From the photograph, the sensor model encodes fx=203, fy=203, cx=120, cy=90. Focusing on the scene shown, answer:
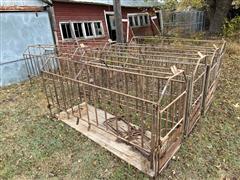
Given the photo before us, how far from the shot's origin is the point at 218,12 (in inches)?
427

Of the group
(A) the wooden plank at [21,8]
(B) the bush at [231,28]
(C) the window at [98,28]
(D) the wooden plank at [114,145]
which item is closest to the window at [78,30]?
(C) the window at [98,28]

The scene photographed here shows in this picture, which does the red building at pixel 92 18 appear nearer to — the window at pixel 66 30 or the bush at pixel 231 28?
the window at pixel 66 30

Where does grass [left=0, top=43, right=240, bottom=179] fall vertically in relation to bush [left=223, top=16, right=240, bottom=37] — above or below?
below

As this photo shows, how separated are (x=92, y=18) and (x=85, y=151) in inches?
330

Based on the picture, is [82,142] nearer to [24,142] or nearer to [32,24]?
[24,142]

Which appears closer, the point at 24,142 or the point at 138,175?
the point at 138,175

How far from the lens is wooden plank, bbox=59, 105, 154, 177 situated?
2965 mm

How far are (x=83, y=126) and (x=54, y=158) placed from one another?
880 mm

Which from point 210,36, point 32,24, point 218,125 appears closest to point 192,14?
point 210,36

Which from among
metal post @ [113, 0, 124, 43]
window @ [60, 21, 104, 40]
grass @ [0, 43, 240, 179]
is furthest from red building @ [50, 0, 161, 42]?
grass @ [0, 43, 240, 179]

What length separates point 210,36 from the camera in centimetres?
1109

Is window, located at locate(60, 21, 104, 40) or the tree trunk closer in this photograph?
window, located at locate(60, 21, 104, 40)

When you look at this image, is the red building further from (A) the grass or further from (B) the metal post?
(A) the grass

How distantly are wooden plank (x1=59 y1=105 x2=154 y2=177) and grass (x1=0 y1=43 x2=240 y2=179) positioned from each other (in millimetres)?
89
